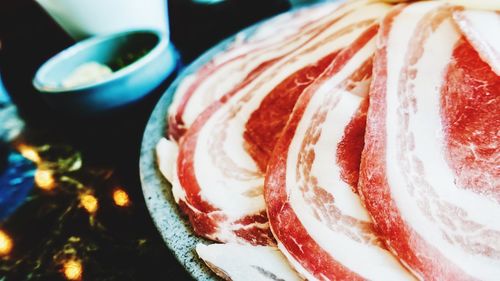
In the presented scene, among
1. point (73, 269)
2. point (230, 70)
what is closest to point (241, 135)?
point (230, 70)

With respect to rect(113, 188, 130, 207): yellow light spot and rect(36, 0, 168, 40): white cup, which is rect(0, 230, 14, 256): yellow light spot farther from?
rect(36, 0, 168, 40): white cup

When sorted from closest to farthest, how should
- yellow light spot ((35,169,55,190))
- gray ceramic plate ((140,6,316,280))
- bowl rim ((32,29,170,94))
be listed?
gray ceramic plate ((140,6,316,280))
bowl rim ((32,29,170,94))
yellow light spot ((35,169,55,190))

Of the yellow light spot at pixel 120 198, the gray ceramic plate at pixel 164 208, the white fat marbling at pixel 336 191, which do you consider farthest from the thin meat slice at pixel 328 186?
the yellow light spot at pixel 120 198

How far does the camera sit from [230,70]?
1.73 m

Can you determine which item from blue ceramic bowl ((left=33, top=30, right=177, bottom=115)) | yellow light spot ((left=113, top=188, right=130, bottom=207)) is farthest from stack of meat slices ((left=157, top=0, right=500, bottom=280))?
blue ceramic bowl ((left=33, top=30, right=177, bottom=115))

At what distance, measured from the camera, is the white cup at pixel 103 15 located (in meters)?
1.89

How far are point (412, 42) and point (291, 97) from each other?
40 centimetres

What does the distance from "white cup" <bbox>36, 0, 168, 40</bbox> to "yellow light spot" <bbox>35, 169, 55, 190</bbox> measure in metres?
0.71

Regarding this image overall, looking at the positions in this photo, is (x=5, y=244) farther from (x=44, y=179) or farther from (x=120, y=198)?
(x=120, y=198)

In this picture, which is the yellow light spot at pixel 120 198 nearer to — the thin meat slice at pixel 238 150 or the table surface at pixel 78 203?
the table surface at pixel 78 203

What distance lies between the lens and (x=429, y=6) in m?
1.26

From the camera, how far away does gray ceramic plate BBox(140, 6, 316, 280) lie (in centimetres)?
109

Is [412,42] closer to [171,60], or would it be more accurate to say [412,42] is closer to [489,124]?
[489,124]

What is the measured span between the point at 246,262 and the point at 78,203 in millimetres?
856
